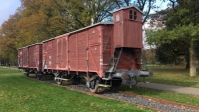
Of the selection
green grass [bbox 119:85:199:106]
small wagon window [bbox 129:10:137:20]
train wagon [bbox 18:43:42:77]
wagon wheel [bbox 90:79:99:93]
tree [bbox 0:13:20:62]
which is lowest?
green grass [bbox 119:85:199:106]

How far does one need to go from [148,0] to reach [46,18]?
1273cm

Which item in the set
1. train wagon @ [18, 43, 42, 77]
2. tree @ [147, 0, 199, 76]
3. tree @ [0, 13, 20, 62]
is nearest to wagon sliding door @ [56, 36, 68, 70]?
train wagon @ [18, 43, 42, 77]

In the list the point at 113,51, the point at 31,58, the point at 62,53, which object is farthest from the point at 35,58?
the point at 113,51

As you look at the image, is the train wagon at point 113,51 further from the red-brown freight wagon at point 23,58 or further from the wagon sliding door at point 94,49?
the red-brown freight wagon at point 23,58

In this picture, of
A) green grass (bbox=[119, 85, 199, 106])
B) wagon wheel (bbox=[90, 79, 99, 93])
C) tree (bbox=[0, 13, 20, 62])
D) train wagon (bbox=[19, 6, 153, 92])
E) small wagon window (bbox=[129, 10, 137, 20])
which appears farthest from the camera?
tree (bbox=[0, 13, 20, 62])

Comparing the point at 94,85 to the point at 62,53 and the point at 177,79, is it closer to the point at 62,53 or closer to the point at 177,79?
the point at 62,53

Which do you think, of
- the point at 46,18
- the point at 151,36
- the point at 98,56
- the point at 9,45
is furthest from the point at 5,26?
the point at 98,56

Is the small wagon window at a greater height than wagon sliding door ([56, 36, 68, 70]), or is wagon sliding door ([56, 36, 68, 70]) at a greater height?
the small wagon window

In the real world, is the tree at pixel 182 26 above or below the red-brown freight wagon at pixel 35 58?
above

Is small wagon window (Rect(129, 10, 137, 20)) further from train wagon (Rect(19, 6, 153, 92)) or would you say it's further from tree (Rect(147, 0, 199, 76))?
tree (Rect(147, 0, 199, 76))

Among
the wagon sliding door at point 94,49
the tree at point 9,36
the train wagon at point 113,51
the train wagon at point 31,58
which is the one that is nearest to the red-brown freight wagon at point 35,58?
the train wagon at point 31,58

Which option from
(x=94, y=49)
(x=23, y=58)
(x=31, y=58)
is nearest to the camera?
(x=94, y=49)

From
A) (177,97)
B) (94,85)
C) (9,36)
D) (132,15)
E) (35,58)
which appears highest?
(9,36)

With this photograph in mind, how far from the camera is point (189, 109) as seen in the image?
8.31 meters
